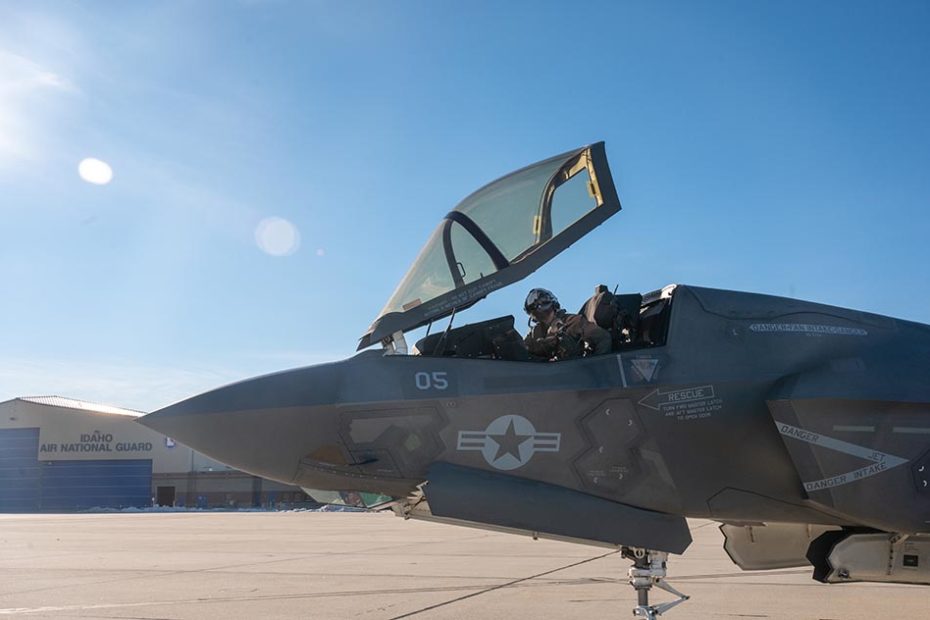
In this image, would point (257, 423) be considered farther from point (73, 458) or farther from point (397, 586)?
point (73, 458)

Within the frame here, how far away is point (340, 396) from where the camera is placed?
5.14m

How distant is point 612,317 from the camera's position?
5.95m

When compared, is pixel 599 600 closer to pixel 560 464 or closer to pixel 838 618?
pixel 838 618

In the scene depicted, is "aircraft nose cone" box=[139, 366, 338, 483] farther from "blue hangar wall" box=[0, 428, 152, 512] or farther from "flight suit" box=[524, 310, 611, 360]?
"blue hangar wall" box=[0, 428, 152, 512]

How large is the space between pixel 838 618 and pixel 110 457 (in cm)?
6044

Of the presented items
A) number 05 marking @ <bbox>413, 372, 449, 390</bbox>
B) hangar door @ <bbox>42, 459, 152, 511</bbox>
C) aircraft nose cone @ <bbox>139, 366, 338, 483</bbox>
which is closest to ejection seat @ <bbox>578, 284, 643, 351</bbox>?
number 05 marking @ <bbox>413, 372, 449, 390</bbox>

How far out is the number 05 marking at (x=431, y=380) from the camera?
17.2ft

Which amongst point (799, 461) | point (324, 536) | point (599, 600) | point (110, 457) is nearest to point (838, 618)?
point (599, 600)

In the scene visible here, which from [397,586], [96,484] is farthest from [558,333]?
[96,484]

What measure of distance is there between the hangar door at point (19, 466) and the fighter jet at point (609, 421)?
2438 inches

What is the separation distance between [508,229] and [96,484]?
61761 mm

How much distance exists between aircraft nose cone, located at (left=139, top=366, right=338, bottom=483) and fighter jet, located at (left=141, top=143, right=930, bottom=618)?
0.01 m

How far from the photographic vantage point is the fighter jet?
510 cm

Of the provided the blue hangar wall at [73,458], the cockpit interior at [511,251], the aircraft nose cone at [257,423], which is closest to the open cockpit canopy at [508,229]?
the cockpit interior at [511,251]
